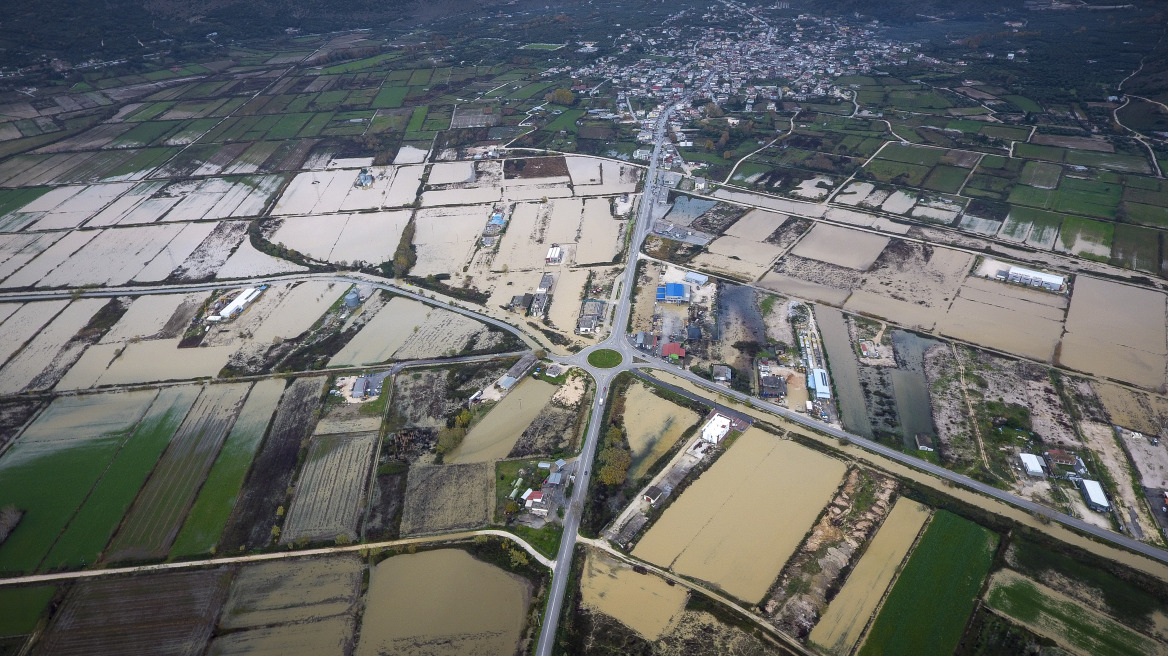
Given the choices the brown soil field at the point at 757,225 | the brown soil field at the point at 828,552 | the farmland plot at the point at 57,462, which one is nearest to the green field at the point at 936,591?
the brown soil field at the point at 828,552

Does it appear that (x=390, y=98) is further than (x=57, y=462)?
Yes

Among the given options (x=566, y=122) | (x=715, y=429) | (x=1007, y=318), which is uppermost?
(x=566, y=122)

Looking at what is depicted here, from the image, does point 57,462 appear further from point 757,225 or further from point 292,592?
point 757,225

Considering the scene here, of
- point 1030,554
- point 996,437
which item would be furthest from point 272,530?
point 996,437

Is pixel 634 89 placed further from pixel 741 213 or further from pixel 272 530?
pixel 272 530

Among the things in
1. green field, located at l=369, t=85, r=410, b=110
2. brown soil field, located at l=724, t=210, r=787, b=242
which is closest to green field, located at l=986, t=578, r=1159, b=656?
brown soil field, located at l=724, t=210, r=787, b=242

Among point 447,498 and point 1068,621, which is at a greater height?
point 447,498

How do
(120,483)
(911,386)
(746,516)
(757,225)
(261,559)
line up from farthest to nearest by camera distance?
(757,225)
(911,386)
(120,483)
(746,516)
(261,559)

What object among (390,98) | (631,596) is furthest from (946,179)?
(390,98)
